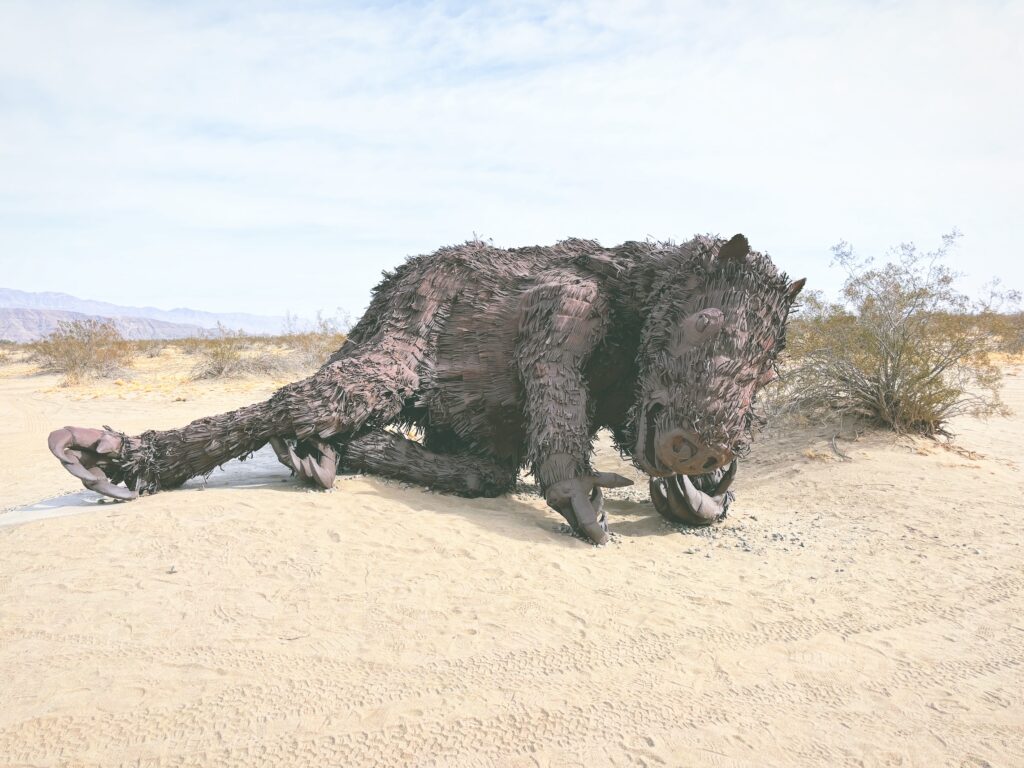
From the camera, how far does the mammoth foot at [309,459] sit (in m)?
4.50

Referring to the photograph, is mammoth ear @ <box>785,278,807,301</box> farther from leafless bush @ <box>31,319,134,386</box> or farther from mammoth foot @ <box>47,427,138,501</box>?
leafless bush @ <box>31,319,134,386</box>

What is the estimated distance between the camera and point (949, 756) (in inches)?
89.3

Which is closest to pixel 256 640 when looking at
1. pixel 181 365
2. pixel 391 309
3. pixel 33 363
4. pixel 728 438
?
pixel 728 438

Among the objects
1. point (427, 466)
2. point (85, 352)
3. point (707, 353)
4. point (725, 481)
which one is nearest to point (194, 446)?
point (427, 466)

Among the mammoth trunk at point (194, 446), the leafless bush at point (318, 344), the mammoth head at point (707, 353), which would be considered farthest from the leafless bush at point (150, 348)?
the mammoth head at point (707, 353)

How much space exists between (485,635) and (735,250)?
2540mm

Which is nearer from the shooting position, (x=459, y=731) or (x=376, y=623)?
(x=459, y=731)

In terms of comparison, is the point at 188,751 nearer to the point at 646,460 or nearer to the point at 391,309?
the point at 646,460

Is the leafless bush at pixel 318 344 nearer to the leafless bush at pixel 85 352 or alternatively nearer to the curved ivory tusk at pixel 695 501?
the leafless bush at pixel 85 352

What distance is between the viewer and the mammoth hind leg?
4844mm

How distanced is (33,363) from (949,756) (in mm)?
31628

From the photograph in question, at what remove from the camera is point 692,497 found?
453 centimetres

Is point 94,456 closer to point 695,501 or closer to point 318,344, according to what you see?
point 695,501

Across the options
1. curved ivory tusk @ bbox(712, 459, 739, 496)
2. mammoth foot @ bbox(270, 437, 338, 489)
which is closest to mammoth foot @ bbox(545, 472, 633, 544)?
curved ivory tusk @ bbox(712, 459, 739, 496)
